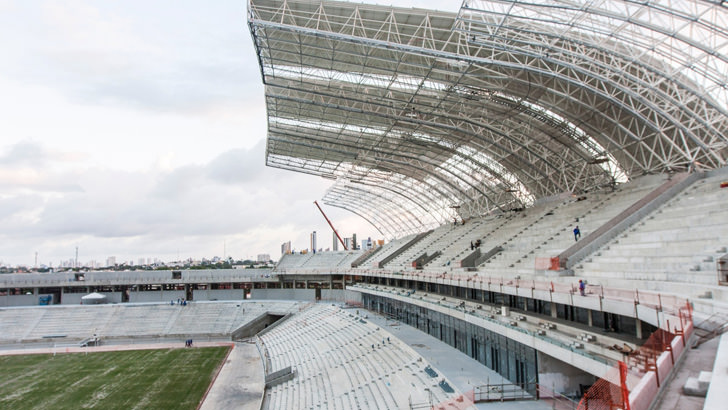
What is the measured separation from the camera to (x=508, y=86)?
29875mm

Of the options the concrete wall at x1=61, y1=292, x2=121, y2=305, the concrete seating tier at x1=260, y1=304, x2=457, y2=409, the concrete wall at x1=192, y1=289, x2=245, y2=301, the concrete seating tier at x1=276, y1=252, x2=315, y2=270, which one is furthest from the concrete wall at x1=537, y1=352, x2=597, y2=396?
the concrete wall at x1=61, y1=292, x2=121, y2=305

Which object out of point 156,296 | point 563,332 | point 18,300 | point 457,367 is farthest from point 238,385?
point 18,300

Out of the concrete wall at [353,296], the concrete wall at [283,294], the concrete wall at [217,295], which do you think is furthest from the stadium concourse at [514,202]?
the concrete wall at [217,295]

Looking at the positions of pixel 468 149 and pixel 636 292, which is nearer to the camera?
pixel 636 292

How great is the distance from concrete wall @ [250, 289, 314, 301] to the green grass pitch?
2466 centimetres

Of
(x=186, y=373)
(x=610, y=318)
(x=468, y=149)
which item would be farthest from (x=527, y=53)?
(x=186, y=373)

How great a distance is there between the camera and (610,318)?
55.7 ft

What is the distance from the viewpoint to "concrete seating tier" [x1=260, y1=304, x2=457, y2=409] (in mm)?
21281

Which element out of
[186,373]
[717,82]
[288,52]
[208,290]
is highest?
[288,52]

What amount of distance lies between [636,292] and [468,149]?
30.0 metres

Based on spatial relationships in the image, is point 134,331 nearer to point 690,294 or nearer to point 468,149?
point 468,149

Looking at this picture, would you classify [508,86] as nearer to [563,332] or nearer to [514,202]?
[563,332]

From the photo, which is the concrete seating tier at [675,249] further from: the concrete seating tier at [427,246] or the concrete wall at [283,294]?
the concrete wall at [283,294]

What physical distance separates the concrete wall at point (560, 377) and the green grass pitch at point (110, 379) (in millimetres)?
22236
